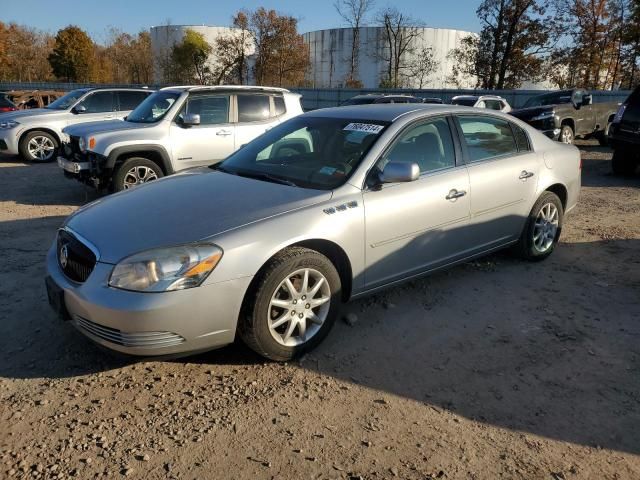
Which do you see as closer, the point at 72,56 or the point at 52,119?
the point at 52,119

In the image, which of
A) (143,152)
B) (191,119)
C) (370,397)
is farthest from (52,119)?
(370,397)

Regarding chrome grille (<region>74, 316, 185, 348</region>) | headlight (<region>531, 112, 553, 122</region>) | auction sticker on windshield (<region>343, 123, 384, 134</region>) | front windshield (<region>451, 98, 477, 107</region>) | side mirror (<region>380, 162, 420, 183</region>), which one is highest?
front windshield (<region>451, 98, 477, 107</region>)

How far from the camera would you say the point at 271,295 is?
10.2 ft

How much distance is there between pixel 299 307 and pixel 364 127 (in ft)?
5.16

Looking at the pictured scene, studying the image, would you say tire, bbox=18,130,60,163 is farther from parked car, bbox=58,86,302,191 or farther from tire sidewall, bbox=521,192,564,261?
tire sidewall, bbox=521,192,564,261

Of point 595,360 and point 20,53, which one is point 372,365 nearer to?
point 595,360

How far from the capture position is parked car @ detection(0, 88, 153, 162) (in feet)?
37.4

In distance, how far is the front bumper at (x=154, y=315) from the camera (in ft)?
9.11

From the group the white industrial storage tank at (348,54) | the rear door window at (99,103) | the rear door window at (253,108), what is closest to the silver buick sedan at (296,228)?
the rear door window at (253,108)

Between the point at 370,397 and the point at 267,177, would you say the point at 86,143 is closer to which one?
the point at 267,177

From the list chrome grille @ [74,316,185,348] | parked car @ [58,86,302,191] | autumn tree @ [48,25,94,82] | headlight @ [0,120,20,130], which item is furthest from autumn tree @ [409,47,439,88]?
chrome grille @ [74,316,185,348]

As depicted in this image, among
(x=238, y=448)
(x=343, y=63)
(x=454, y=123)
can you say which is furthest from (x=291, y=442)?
(x=343, y=63)

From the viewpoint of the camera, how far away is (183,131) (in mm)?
7844

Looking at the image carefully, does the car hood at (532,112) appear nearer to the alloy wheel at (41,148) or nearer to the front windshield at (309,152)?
the front windshield at (309,152)
